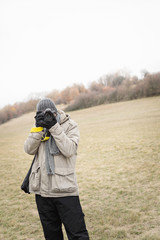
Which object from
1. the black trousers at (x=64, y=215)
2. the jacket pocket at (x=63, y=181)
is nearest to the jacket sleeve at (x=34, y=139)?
the jacket pocket at (x=63, y=181)

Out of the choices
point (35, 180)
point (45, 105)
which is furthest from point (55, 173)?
point (45, 105)

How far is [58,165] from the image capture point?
2.29m

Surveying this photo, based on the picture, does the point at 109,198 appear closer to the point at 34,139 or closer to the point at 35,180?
the point at 35,180

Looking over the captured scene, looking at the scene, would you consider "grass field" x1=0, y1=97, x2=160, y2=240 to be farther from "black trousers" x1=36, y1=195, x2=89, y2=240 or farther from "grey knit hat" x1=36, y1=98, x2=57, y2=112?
"grey knit hat" x1=36, y1=98, x2=57, y2=112

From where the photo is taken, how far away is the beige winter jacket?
224cm

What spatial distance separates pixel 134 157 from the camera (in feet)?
28.8

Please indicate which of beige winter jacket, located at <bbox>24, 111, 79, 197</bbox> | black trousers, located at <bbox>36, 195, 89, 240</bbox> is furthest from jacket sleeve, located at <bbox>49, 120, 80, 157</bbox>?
black trousers, located at <bbox>36, 195, 89, 240</bbox>

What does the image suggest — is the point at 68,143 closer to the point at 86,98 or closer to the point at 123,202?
the point at 123,202

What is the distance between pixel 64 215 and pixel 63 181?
35cm

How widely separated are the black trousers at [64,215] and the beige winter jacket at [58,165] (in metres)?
0.09

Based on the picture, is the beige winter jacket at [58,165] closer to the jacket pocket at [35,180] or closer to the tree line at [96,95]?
the jacket pocket at [35,180]

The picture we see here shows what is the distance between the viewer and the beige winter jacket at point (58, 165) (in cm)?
224

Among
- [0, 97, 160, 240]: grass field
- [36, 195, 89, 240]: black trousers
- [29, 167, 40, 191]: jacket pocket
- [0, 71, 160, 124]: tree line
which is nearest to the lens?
[36, 195, 89, 240]: black trousers

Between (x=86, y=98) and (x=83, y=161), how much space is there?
132 feet
